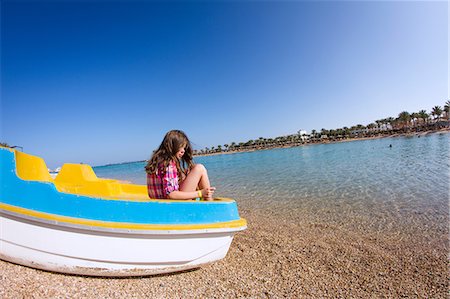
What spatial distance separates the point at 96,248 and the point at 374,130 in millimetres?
121737

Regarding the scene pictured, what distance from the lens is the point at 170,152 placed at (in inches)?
131

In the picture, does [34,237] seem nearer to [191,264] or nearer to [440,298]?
[191,264]

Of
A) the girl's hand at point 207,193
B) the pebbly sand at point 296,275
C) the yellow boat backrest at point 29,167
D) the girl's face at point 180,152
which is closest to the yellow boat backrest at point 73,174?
the yellow boat backrest at point 29,167

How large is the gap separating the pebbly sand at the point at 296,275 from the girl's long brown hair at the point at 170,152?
141 centimetres

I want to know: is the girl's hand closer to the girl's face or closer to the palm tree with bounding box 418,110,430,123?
the girl's face

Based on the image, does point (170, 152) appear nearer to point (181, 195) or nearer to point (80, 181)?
point (181, 195)

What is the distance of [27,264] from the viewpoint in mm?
3049

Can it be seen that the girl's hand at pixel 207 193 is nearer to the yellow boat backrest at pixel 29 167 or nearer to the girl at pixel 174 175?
the girl at pixel 174 175

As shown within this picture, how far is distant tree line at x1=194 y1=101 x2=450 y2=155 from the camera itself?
80900 millimetres

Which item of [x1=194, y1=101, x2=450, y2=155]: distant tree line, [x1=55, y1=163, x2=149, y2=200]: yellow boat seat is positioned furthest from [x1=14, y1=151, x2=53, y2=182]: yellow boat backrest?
[x1=194, y1=101, x2=450, y2=155]: distant tree line

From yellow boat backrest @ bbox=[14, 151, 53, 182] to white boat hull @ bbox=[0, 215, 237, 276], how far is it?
20.6 inches

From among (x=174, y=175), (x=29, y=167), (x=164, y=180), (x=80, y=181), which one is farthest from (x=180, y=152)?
(x=29, y=167)

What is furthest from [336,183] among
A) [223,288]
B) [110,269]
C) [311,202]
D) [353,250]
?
[110,269]

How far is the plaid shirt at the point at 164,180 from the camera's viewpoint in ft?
10.6
